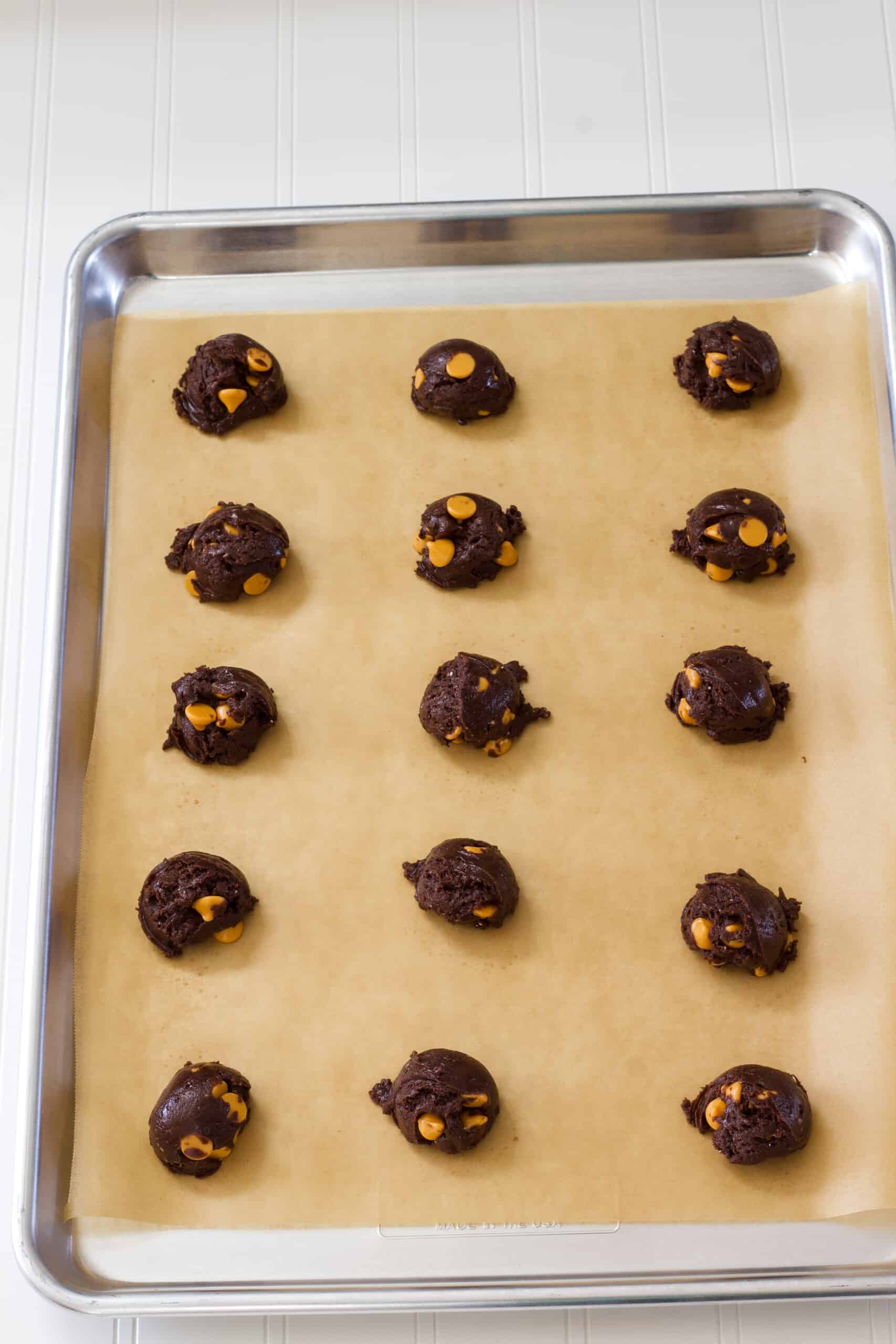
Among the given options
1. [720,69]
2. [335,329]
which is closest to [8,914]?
[335,329]

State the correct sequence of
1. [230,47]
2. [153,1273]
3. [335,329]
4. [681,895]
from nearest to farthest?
[153,1273], [681,895], [335,329], [230,47]

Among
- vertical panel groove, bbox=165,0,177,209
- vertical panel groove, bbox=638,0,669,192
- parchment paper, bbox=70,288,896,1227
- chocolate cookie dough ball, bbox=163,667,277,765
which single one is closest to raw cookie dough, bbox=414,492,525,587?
parchment paper, bbox=70,288,896,1227

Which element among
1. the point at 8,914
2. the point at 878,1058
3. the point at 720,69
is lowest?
A: the point at 878,1058

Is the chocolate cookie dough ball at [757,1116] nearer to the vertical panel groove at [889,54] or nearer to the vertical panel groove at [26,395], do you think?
the vertical panel groove at [26,395]

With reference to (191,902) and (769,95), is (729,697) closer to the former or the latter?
(191,902)

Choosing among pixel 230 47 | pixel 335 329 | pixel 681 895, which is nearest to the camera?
pixel 681 895

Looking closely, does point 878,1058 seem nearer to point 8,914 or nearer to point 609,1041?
point 609,1041
